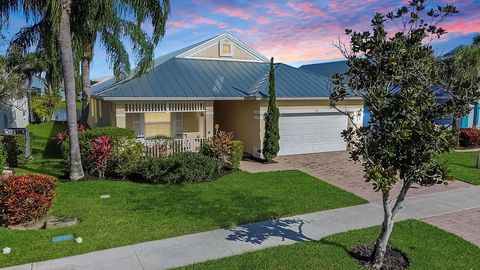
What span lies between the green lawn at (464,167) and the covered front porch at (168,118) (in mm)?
10220

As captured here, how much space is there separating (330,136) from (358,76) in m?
13.0

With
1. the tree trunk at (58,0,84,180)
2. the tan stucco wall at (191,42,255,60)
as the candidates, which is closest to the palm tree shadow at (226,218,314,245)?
the tree trunk at (58,0,84,180)

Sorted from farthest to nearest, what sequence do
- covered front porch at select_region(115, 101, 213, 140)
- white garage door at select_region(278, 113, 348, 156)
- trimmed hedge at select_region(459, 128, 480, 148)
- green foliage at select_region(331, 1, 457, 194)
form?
trimmed hedge at select_region(459, 128, 480, 148) → white garage door at select_region(278, 113, 348, 156) → covered front porch at select_region(115, 101, 213, 140) → green foliage at select_region(331, 1, 457, 194)

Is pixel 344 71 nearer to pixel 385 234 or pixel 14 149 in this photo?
pixel 14 149

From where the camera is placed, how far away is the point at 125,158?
40.5ft

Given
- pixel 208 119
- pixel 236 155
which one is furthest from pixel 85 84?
pixel 236 155

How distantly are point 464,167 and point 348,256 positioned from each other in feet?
37.1

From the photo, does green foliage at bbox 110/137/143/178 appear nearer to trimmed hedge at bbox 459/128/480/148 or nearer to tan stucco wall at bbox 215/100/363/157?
tan stucco wall at bbox 215/100/363/157

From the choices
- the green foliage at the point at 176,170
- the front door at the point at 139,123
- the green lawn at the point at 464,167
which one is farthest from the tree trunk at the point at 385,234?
the front door at the point at 139,123

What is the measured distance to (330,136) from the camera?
18703 mm

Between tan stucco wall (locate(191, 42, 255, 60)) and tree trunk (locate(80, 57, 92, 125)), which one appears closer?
tree trunk (locate(80, 57, 92, 125))

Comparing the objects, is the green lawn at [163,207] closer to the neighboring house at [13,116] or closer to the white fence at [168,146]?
the white fence at [168,146]

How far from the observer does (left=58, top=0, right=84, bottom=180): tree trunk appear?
1132cm

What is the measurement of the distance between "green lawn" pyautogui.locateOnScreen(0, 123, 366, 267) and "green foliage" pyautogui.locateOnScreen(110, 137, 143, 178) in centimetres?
55
